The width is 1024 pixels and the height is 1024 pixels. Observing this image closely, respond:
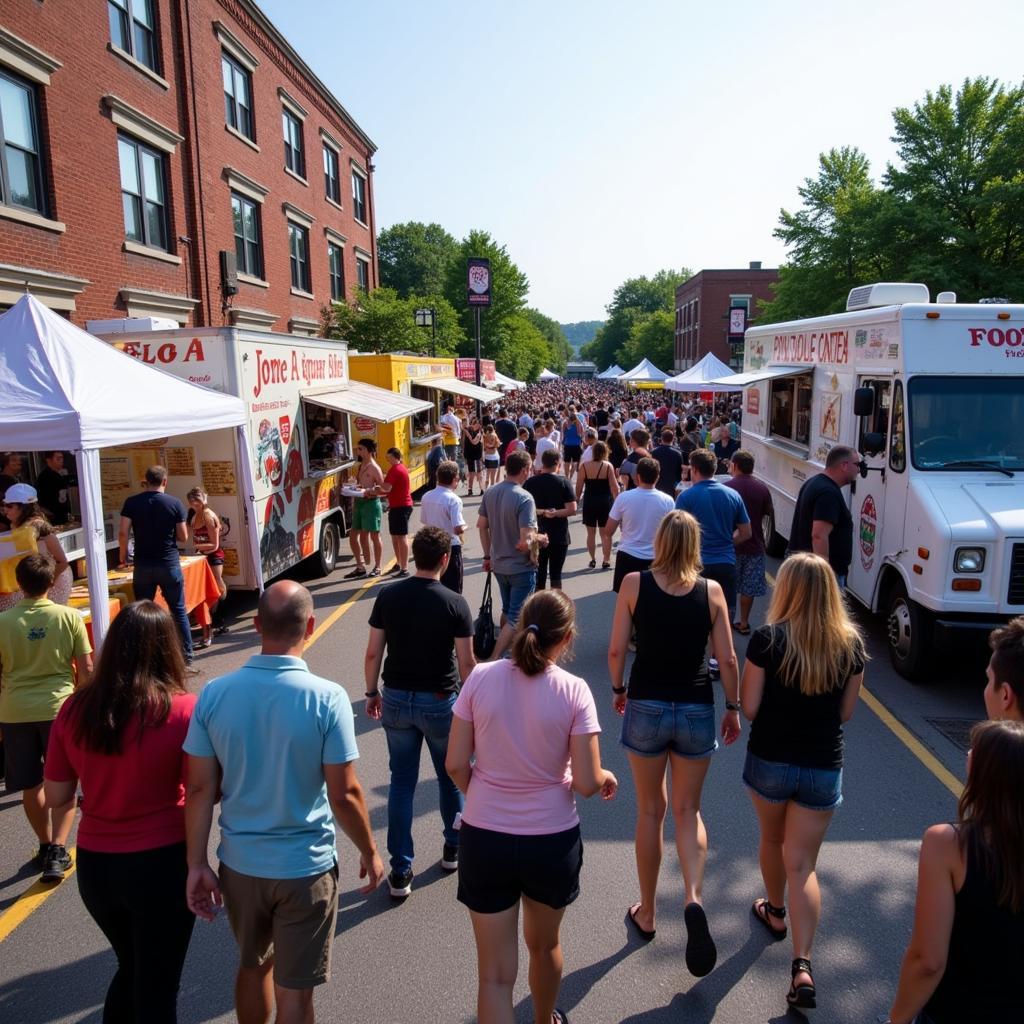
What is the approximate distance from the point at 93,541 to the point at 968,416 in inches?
287

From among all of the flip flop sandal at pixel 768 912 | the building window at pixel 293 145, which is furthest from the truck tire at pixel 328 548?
the building window at pixel 293 145

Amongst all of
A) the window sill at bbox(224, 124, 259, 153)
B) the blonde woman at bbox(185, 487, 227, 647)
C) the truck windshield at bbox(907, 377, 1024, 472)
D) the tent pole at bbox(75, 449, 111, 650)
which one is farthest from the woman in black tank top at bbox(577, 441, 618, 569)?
the window sill at bbox(224, 124, 259, 153)

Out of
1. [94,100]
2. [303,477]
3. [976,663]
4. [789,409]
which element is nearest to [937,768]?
[976,663]

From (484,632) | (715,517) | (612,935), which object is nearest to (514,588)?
(484,632)

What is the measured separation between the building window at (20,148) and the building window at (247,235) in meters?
6.66

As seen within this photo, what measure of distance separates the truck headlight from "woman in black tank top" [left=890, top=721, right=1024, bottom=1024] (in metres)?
4.84

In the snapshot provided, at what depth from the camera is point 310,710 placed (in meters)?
2.71

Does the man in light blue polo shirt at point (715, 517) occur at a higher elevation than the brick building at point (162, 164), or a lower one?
lower

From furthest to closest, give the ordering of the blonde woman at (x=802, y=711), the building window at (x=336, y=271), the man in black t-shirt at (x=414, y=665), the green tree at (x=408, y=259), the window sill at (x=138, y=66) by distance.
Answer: the green tree at (x=408, y=259) < the building window at (x=336, y=271) < the window sill at (x=138, y=66) < the man in black t-shirt at (x=414, y=665) < the blonde woman at (x=802, y=711)

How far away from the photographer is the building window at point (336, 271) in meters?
25.9

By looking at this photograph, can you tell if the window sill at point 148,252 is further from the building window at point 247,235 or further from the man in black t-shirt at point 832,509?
the man in black t-shirt at point 832,509

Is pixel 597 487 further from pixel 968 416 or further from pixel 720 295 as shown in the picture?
pixel 720 295

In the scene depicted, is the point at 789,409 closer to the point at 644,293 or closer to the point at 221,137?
the point at 221,137

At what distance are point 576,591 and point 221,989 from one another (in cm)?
722
